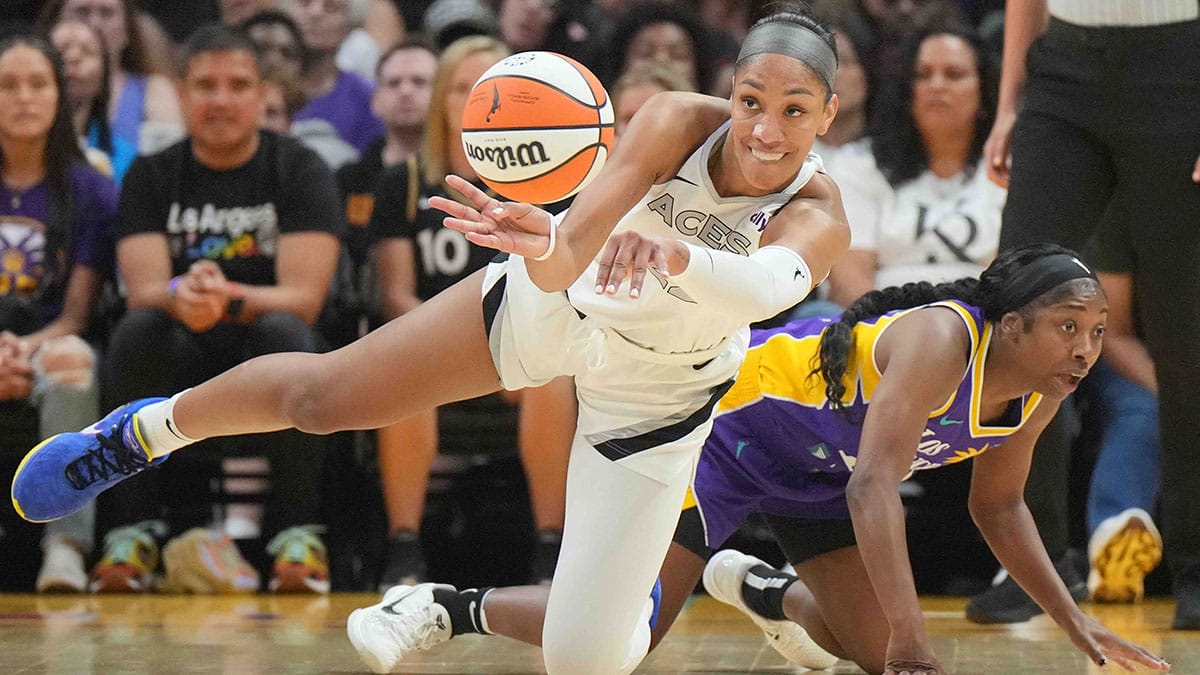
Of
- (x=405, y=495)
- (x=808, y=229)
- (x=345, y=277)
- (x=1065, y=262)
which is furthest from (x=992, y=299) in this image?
(x=345, y=277)

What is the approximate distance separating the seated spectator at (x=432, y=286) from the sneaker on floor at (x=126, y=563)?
85cm

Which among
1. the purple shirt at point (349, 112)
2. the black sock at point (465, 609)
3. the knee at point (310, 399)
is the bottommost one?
the black sock at point (465, 609)

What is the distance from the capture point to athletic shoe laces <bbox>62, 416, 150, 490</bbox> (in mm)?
3891

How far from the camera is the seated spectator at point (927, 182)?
5930 mm

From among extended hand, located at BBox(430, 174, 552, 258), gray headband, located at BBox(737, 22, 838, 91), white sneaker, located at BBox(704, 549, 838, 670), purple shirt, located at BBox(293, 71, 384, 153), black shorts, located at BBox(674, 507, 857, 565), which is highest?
gray headband, located at BBox(737, 22, 838, 91)

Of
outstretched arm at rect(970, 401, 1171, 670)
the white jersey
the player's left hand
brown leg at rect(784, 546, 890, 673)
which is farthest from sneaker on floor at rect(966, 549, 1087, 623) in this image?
the white jersey

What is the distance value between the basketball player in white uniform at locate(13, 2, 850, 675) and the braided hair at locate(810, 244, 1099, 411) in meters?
0.37

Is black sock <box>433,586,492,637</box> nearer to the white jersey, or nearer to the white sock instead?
the white sock

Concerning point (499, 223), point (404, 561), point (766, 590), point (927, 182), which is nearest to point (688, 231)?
point (499, 223)

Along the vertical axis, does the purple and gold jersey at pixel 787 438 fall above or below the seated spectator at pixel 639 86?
below

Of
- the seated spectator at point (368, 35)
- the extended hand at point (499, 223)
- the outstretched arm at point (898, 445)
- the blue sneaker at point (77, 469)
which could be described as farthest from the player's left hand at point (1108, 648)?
the seated spectator at point (368, 35)

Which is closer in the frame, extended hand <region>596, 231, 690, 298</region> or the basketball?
extended hand <region>596, 231, 690, 298</region>

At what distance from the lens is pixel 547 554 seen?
5598mm

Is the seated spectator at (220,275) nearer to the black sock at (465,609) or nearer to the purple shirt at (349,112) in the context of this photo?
the purple shirt at (349,112)
